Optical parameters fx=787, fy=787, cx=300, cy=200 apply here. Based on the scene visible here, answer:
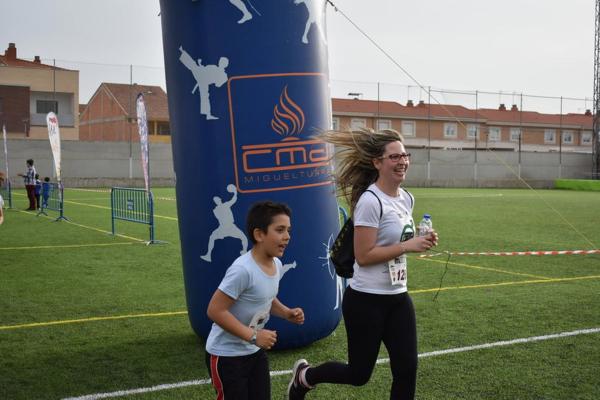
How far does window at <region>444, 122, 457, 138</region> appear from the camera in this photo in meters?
71.1

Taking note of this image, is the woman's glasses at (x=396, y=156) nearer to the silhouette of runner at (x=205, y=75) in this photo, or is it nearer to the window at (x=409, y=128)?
the silhouette of runner at (x=205, y=75)

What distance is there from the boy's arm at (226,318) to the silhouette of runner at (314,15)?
130 inches

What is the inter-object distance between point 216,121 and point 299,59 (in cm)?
88

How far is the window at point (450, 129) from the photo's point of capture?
71062 mm

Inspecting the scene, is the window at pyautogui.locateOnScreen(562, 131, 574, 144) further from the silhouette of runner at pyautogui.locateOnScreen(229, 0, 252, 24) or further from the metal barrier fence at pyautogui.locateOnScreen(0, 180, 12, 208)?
the silhouette of runner at pyautogui.locateOnScreen(229, 0, 252, 24)

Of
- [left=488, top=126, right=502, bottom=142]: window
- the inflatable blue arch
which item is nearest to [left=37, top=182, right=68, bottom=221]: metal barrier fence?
the inflatable blue arch

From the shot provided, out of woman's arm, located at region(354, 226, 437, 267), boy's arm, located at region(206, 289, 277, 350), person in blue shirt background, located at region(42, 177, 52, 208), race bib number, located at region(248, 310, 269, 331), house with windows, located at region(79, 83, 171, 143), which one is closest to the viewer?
boy's arm, located at region(206, 289, 277, 350)

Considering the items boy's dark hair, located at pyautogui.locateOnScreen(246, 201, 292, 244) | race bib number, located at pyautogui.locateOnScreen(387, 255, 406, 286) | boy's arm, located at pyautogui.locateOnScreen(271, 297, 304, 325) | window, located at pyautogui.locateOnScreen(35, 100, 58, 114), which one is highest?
window, located at pyautogui.locateOnScreen(35, 100, 58, 114)

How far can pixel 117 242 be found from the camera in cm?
1580

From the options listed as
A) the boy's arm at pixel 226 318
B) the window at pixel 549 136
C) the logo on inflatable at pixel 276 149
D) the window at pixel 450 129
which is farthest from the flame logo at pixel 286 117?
the window at pixel 549 136

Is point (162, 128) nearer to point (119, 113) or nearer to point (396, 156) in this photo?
point (119, 113)

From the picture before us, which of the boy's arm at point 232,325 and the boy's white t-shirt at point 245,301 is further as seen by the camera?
the boy's white t-shirt at point 245,301

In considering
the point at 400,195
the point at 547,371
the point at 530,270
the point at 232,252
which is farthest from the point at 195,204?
the point at 530,270

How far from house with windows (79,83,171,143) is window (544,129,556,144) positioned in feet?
111
